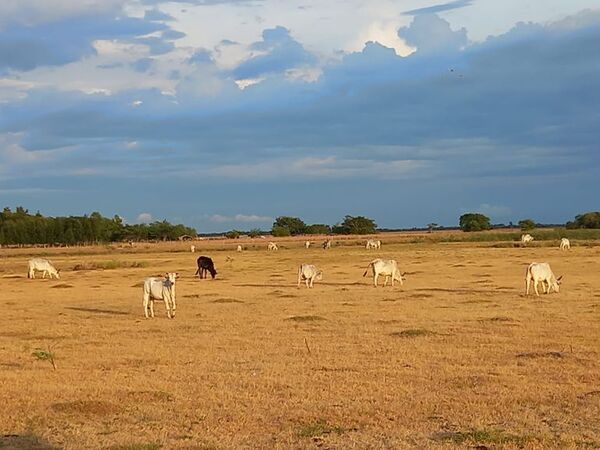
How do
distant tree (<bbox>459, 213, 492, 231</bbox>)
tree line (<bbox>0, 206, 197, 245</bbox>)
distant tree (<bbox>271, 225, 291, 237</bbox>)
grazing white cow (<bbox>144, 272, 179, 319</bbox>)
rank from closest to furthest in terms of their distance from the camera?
grazing white cow (<bbox>144, 272, 179, 319</bbox>)
tree line (<bbox>0, 206, 197, 245</bbox>)
distant tree (<bbox>459, 213, 492, 231</bbox>)
distant tree (<bbox>271, 225, 291, 237</bbox>)

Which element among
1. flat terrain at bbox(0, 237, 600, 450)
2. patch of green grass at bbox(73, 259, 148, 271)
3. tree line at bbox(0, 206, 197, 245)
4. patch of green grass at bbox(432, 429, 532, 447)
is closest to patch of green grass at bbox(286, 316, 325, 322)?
flat terrain at bbox(0, 237, 600, 450)

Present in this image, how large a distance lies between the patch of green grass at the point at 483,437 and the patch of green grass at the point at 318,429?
4.22ft

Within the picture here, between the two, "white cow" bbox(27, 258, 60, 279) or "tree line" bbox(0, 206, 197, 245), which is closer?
"white cow" bbox(27, 258, 60, 279)

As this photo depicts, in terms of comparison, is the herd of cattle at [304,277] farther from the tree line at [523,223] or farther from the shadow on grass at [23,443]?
the tree line at [523,223]

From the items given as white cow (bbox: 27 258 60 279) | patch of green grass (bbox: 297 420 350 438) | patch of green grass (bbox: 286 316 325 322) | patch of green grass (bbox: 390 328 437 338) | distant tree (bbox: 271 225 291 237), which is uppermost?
distant tree (bbox: 271 225 291 237)

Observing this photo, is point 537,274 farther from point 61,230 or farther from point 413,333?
point 61,230

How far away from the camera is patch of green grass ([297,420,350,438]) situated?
34.3 ft

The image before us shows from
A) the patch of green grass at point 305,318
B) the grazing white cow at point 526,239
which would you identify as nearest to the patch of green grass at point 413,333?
the patch of green grass at point 305,318

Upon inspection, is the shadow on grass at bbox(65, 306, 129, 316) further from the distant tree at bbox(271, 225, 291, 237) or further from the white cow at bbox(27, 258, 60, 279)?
the distant tree at bbox(271, 225, 291, 237)

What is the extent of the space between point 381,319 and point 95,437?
13.1 m

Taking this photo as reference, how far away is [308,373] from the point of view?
48.2 ft

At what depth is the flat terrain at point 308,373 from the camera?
10.6m

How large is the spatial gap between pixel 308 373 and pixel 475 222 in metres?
144

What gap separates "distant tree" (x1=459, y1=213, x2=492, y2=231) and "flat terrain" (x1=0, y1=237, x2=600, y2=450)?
125m
